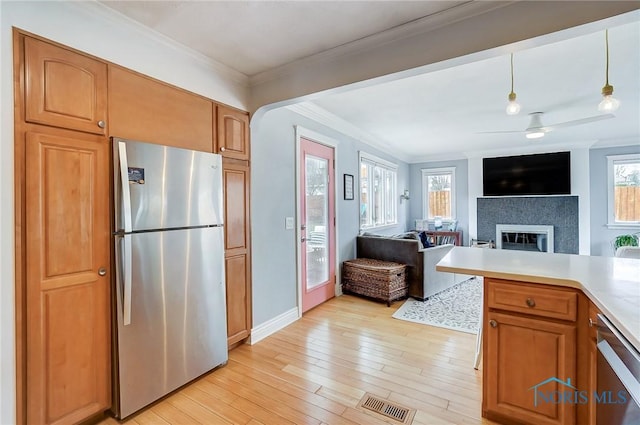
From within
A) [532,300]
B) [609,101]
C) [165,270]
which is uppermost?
[609,101]

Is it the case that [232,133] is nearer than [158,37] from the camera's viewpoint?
No

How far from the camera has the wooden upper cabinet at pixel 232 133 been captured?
2512mm

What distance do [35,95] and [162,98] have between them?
706mm

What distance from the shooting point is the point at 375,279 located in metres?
3.96

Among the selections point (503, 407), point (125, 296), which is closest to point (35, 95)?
point (125, 296)

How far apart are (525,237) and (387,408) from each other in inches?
239

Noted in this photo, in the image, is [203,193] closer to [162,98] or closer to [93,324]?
[162,98]

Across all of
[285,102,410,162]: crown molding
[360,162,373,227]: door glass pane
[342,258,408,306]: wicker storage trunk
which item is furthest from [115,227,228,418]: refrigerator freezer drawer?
[360,162,373,227]: door glass pane

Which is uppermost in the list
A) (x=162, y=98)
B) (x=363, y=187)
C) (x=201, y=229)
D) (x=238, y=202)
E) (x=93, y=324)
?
(x=162, y=98)

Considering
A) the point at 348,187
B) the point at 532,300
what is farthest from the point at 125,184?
the point at 348,187

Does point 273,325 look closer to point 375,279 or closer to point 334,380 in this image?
point 334,380

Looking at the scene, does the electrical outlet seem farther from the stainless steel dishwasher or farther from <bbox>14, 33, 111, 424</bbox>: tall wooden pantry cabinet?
the stainless steel dishwasher

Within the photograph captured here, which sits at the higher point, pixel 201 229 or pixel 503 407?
pixel 201 229

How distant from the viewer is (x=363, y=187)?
17.0ft
